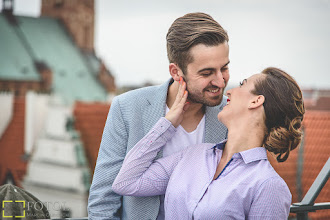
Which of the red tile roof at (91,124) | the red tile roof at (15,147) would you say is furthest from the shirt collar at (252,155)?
the red tile roof at (15,147)

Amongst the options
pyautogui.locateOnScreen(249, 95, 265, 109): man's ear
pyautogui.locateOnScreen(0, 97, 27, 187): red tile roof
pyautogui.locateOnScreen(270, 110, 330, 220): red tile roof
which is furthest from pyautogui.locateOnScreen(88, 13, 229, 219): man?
pyautogui.locateOnScreen(0, 97, 27, 187): red tile roof

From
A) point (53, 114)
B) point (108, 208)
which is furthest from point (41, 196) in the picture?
point (108, 208)

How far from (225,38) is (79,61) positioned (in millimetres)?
44865

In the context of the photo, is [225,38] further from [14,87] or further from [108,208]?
[14,87]

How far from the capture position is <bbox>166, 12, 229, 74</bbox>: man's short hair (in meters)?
2.22

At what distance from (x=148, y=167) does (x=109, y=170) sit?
181mm

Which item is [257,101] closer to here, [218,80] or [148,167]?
[218,80]

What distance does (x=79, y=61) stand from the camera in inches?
1815

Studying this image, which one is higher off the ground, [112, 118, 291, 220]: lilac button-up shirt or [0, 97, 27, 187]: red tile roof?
[112, 118, 291, 220]: lilac button-up shirt

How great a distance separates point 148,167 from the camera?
6.97 feet

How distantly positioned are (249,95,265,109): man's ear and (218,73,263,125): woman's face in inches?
0.4

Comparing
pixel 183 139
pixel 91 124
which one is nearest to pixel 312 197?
pixel 183 139

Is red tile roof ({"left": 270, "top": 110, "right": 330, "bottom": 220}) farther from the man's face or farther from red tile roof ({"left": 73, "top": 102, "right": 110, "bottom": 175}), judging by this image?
the man's face

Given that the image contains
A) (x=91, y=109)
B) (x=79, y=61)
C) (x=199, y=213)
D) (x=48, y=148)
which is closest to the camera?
→ (x=199, y=213)
